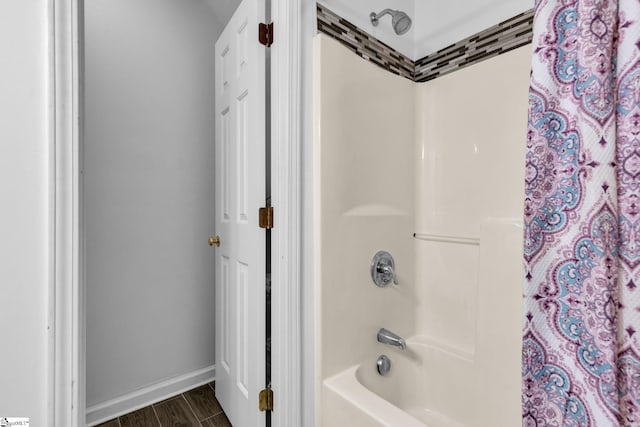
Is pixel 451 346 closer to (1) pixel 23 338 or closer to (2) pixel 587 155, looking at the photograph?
(2) pixel 587 155

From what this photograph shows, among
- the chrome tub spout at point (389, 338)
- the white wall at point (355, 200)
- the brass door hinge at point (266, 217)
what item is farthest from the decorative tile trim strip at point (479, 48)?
the chrome tub spout at point (389, 338)

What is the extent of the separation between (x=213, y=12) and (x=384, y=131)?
4.66 ft

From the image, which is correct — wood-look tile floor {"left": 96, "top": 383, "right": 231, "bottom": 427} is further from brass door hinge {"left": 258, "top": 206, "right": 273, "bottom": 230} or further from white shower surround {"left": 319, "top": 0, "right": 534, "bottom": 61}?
white shower surround {"left": 319, "top": 0, "right": 534, "bottom": 61}

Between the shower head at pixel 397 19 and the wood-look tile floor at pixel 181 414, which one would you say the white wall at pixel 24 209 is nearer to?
the wood-look tile floor at pixel 181 414

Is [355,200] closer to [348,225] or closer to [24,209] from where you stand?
[348,225]

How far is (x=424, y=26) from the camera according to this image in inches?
58.4

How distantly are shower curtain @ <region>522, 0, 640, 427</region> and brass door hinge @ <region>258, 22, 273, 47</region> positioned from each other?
0.87 metres

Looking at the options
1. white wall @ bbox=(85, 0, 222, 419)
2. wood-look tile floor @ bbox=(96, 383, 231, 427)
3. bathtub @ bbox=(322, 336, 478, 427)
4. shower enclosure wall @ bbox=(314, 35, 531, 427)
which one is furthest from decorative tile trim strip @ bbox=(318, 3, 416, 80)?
wood-look tile floor @ bbox=(96, 383, 231, 427)

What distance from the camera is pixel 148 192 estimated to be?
66.5 inches

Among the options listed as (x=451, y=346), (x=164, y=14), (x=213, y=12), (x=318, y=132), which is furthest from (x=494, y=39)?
(x=164, y=14)

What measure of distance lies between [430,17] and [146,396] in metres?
2.43

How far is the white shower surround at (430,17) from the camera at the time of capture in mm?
1209

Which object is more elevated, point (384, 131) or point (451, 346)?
point (384, 131)

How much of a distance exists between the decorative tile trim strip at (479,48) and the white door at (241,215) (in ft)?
2.65
